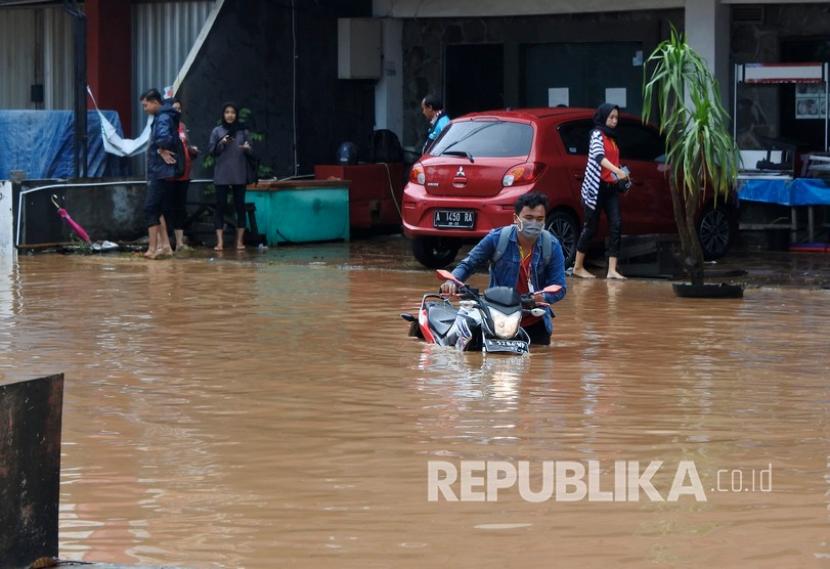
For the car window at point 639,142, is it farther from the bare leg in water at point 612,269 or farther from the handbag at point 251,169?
the handbag at point 251,169

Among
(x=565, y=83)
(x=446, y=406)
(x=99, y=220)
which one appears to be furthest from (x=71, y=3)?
(x=446, y=406)

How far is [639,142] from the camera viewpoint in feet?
59.5

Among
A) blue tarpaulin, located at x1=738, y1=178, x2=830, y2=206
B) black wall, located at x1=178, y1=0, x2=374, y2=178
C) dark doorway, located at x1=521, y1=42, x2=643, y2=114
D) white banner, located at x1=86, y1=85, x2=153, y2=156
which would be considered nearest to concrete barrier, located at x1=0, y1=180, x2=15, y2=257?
white banner, located at x1=86, y1=85, x2=153, y2=156

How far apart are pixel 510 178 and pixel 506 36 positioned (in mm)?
6417

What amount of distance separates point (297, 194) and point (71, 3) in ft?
11.9

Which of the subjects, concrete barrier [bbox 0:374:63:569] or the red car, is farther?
the red car

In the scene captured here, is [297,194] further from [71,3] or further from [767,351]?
[767,351]

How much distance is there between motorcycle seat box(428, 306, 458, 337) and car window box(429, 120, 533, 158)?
17.3 ft

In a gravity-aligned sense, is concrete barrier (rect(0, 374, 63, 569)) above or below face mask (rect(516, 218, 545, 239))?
below

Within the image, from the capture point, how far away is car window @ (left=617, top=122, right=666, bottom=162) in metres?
17.9

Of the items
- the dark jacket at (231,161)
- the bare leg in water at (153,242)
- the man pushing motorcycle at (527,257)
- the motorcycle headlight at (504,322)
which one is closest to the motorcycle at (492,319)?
the motorcycle headlight at (504,322)

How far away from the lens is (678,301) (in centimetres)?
1471

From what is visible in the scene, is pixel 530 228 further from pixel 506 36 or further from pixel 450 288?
pixel 506 36

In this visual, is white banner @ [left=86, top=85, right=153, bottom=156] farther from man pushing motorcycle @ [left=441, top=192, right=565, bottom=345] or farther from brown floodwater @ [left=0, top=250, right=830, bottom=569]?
man pushing motorcycle @ [left=441, top=192, right=565, bottom=345]
